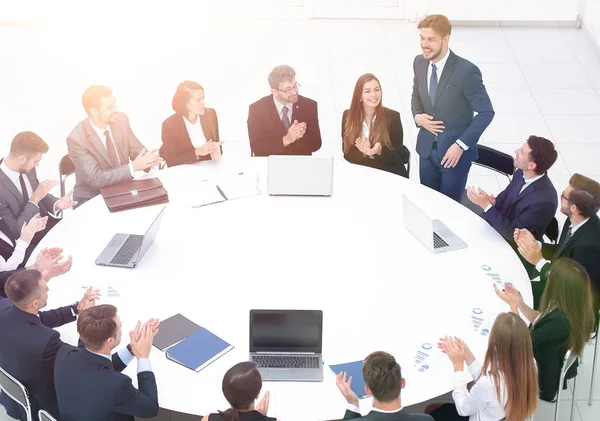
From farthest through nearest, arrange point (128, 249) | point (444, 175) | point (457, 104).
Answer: point (444, 175) → point (457, 104) → point (128, 249)

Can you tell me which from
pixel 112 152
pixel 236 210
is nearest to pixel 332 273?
pixel 236 210

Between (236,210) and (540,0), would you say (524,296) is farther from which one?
(540,0)

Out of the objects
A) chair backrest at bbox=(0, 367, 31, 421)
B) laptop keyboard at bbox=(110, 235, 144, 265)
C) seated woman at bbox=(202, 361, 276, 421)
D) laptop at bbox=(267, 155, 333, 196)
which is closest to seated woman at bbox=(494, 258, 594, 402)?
seated woman at bbox=(202, 361, 276, 421)

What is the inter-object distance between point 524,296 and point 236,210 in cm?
197

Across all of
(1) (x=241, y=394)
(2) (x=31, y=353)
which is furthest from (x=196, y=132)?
(1) (x=241, y=394)

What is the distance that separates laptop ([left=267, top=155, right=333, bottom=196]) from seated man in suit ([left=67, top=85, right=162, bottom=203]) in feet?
2.82

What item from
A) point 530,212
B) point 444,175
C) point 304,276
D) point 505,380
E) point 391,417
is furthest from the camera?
point 444,175

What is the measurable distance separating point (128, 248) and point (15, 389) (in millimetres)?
1205

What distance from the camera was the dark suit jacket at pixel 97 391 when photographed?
152 inches

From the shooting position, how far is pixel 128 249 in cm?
500

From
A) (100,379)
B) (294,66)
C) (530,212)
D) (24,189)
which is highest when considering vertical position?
(294,66)

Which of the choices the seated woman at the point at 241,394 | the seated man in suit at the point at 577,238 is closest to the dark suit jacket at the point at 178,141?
the seated man in suit at the point at 577,238

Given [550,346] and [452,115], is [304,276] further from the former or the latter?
[452,115]

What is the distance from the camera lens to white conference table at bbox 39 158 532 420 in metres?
4.09
